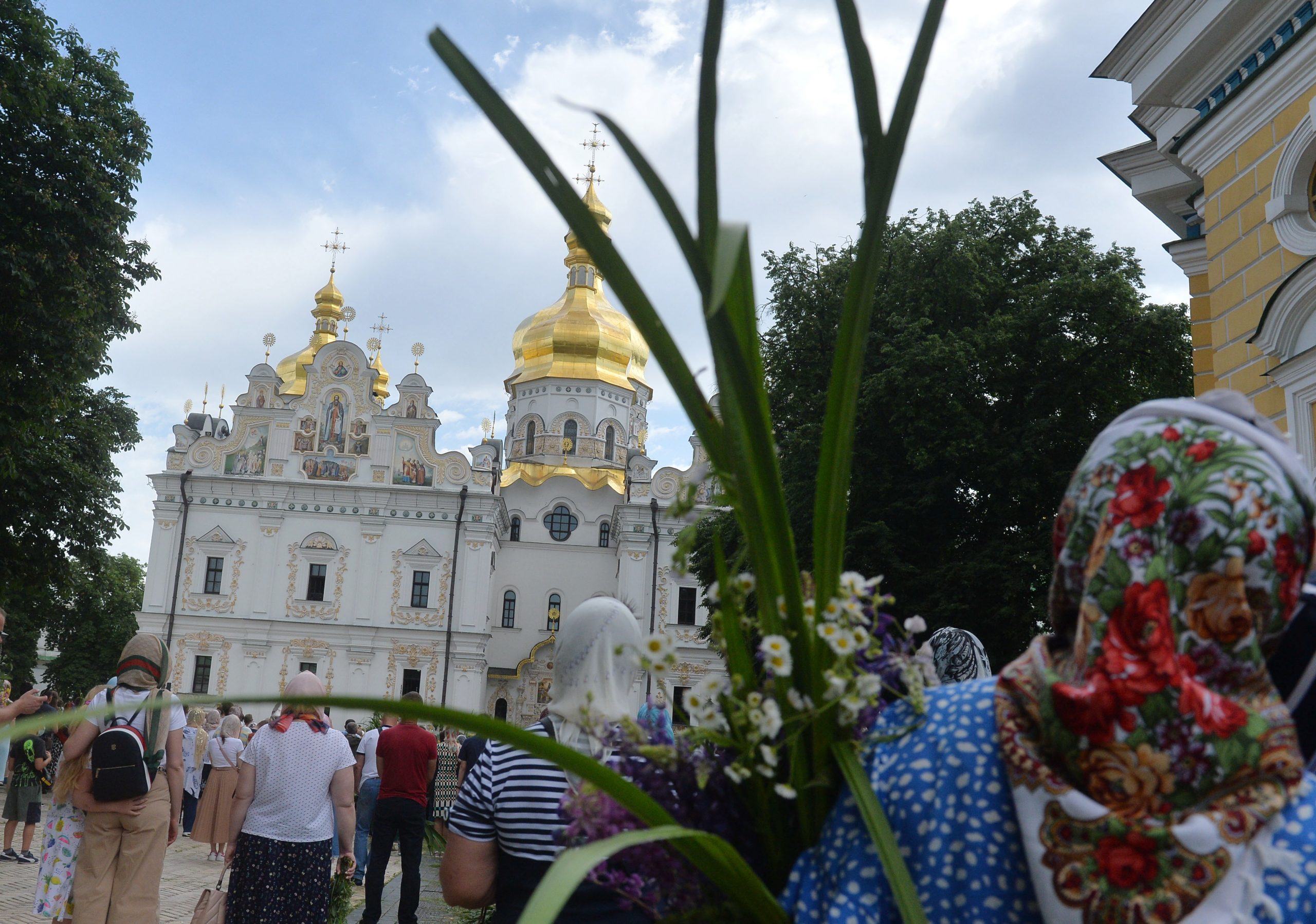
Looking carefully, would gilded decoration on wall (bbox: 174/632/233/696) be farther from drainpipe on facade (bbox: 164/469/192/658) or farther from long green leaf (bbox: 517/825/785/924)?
long green leaf (bbox: 517/825/785/924)

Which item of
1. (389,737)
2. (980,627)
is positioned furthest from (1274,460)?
(980,627)

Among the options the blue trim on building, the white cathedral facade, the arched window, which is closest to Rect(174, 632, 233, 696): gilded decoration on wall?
the white cathedral facade

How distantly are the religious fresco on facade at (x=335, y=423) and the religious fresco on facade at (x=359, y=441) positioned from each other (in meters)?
0.19

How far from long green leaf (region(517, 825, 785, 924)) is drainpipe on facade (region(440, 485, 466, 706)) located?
121ft

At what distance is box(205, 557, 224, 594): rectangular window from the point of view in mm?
38344

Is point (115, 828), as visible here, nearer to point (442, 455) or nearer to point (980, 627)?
point (980, 627)

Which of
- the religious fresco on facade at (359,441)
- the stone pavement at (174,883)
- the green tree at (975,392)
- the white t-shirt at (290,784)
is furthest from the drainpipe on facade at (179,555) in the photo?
the white t-shirt at (290,784)

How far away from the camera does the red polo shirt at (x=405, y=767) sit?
891cm

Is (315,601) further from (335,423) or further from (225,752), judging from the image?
(225,752)

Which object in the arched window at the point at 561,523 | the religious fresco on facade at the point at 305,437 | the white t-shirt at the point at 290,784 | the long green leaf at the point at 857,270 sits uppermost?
the religious fresco on facade at the point at 305,437

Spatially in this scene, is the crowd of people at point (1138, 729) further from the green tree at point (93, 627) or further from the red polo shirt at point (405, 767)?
the green tree at point (93, 627)

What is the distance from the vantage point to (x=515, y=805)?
3.17 meters

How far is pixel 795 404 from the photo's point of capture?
21.4 meters

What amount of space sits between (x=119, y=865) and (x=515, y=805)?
394 cm
